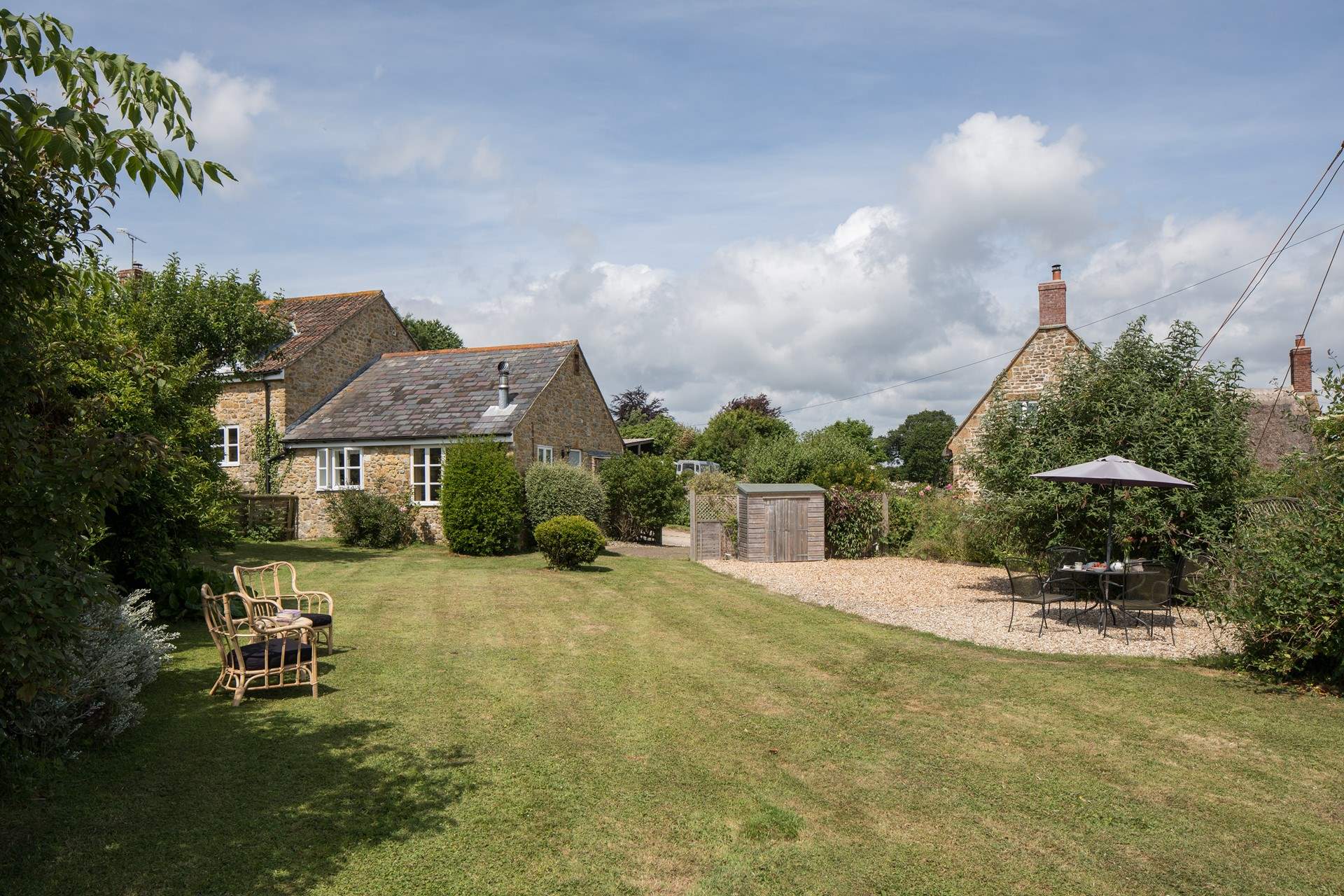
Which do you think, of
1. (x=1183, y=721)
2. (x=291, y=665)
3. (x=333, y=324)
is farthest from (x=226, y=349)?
(x=1183, y=721)

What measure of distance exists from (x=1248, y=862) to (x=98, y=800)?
686 centimetres

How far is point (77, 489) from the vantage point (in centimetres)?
374

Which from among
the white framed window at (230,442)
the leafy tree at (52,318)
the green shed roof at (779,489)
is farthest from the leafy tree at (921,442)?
the leafy tree at (52,318)

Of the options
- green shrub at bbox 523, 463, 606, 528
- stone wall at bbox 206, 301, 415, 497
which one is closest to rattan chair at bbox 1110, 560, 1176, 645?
green shrub at bbox 523, 463, 606, 528

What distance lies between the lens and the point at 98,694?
5914 millimetres

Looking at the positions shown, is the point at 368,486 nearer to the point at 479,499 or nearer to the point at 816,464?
the point at 479,499

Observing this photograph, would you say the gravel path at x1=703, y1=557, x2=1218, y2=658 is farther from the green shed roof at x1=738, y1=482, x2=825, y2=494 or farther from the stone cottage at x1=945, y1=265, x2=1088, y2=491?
the stone cottage at x1=945, y1=265, x2=1088, y2=491

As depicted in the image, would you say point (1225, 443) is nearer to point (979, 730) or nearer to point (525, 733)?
point (979, 730)

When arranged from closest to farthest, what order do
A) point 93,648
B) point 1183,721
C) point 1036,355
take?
point 93,648 < point 1183,721 < point 1036,355

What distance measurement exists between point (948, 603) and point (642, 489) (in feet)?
37.4

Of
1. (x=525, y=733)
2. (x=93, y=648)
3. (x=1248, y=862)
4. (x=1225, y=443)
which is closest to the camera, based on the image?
(x=1248, y=862)

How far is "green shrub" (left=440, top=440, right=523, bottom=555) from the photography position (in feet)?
67.5

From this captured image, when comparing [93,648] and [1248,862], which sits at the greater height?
[93,648]

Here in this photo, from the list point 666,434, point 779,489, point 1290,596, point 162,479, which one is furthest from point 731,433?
point 1290,596
